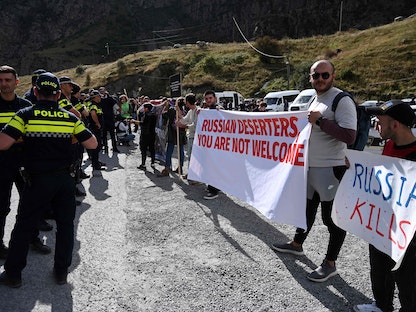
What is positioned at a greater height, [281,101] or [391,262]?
[391,262]

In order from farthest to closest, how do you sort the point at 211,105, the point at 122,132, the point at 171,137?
the point at 122,132, the point at 171,137, the point at 211,105

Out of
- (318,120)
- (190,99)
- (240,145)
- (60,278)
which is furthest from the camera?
(190,99)

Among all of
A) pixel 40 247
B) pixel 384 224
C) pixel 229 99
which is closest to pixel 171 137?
pixel 40 247

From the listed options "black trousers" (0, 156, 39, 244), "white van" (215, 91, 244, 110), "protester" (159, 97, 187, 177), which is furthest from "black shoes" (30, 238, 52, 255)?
"white van" (215, 91, 244, 110)

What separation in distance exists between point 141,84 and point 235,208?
44359 millimetres

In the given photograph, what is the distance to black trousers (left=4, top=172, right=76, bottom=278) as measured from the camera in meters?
3.08

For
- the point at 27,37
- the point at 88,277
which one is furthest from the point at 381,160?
the point at 27,37

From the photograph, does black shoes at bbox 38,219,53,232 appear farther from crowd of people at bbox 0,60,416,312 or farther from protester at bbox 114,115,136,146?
protester at bbox 114,115,136,146

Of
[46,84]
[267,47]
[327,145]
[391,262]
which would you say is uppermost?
[267,47]

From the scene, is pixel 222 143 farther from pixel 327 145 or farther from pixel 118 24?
pixel 118 24

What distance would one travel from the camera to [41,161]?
10.0 ft

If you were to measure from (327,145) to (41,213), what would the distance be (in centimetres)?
274

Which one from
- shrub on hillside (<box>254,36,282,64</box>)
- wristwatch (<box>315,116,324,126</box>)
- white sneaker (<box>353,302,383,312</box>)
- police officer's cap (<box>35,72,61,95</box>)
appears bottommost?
white sneaker (<box>353,302,383,312</box>)

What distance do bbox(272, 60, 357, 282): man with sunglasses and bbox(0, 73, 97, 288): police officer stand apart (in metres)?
2.22
